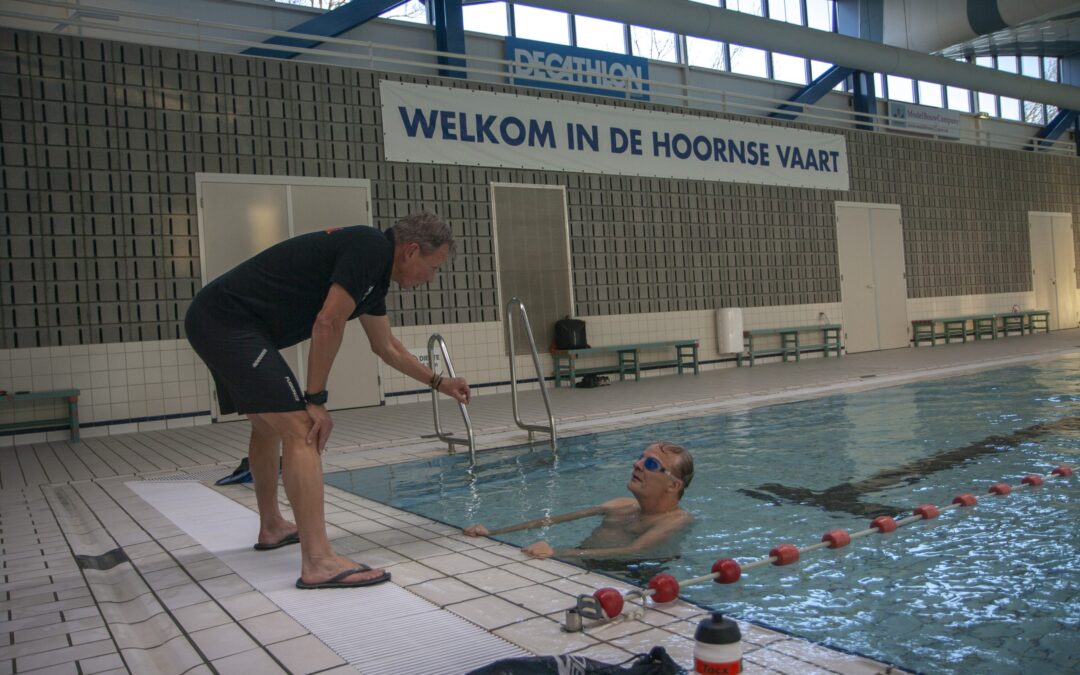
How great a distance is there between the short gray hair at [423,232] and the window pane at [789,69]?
607 inches

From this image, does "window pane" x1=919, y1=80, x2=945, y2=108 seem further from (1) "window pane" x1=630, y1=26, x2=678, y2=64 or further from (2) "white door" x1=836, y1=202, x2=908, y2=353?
(1) "window pane" x1=630, y1=26, x2=678, y2=64

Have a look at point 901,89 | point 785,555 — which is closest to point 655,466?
point 785,555

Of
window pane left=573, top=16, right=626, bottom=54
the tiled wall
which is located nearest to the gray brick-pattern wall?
the tiled wall

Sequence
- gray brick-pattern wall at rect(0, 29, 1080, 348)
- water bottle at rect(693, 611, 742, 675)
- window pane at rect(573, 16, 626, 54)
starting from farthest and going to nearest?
window pane at rect(573, 16, 626, 54) → gray brick-pattern wall at rect(0, 29, 1080, 348) → water bottle at rect(693, 611, 742, 675)

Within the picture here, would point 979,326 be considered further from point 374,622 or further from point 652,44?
point 374,622

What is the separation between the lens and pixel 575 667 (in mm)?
1517

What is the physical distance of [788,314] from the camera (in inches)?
521

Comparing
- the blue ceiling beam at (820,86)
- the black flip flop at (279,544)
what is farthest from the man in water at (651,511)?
the blue ceiling beam at (820,86)

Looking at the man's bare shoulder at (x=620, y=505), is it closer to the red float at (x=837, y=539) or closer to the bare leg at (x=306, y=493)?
the red float at (x=837, y=539)

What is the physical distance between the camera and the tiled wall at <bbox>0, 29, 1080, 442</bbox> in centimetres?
744

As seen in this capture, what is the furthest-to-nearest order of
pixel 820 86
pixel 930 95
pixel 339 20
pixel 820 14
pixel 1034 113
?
pixel 1034 113, pixel 930 95, pixel 820 14, pixel 820 86, pixel 339 20

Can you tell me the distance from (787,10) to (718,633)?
17.1 meters

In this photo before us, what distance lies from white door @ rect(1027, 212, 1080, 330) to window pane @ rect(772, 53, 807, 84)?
619 cm

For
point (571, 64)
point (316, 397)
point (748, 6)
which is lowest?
point (316, 397)
